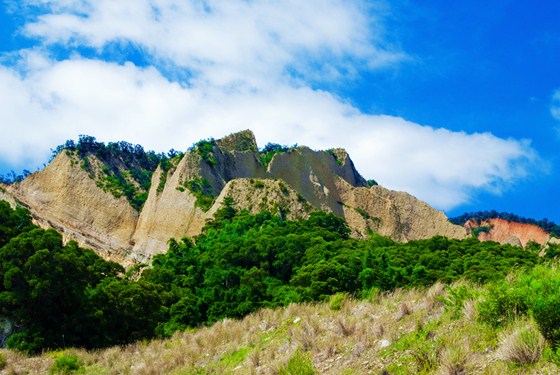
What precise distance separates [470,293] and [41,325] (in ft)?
61.4

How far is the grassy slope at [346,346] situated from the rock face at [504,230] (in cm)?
A: 7855

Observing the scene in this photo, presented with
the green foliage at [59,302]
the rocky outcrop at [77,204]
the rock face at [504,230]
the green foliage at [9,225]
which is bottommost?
the green foliage at [59,302]

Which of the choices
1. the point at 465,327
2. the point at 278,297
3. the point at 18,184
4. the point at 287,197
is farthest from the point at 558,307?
the point at 18,184

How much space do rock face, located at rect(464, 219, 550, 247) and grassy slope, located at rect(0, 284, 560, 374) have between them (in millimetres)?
78551

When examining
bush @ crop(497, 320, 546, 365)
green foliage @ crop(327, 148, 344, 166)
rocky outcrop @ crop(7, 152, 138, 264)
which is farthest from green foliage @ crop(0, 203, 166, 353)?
green foliage @ crop(327, 148, 344, 166)

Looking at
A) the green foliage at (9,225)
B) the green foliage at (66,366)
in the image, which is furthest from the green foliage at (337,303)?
the green foliage at (9,225)

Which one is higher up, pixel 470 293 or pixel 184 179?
pixel 184 179

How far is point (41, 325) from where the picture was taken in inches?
1044

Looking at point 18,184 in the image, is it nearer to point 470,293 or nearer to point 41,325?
point 41,325

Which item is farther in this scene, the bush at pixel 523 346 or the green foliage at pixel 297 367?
the green foliage at pixel 297 367

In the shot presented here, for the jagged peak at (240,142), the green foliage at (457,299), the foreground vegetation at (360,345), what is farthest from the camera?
the jagged peak at (240,142)

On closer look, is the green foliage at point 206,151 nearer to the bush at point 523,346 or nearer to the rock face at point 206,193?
the rock face at point 206,193

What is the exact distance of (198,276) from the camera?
38.4 meters

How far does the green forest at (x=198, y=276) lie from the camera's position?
2652 cm
